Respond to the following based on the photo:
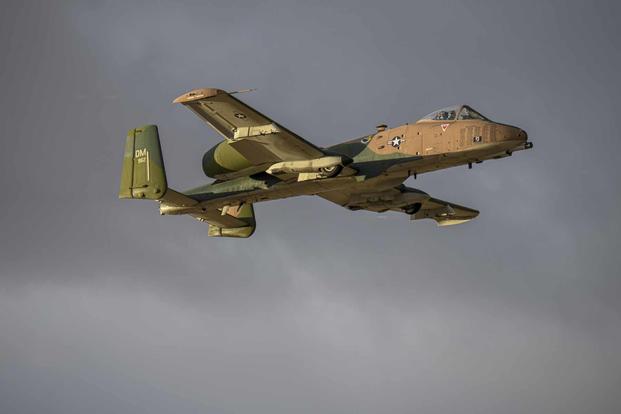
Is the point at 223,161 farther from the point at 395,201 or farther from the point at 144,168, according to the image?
the point at 395,201

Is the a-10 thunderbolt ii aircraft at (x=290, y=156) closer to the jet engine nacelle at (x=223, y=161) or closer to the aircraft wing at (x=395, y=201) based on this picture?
the jet engine nacelle at (x=223, y=161)

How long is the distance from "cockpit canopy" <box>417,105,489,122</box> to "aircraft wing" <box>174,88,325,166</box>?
230 inches

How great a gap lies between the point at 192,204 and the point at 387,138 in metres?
10.6

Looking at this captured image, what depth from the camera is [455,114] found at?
54.2 m

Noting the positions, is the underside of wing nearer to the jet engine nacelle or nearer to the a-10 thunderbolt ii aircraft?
the a-10 thunderbolt ii aircraft

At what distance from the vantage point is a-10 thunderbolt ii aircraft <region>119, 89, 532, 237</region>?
5272cm

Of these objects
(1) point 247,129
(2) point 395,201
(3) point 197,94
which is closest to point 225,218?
(2) point 395,201

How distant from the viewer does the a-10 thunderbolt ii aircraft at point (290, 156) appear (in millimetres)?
52719

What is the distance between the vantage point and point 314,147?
53.6m

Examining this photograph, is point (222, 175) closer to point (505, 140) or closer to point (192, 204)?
point (192, 204)

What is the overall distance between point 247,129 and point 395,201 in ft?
37.2

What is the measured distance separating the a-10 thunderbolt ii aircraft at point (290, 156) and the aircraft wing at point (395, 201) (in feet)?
0.86

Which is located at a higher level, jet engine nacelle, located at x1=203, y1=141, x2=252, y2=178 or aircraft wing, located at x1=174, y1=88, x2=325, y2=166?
aircraft wing, located at x1=174, y1=88, x2=325, y2=166

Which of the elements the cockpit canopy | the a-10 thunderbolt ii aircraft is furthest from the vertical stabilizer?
the cockpit canopy
